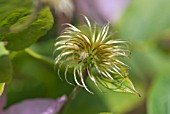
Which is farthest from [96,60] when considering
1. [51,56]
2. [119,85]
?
[51,56]

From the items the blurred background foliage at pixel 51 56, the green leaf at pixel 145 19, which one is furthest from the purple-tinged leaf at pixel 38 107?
the green leaf at pixel 145 19

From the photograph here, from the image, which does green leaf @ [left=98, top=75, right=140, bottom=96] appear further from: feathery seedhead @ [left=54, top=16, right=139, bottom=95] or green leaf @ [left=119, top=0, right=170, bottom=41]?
green leaf @ [left=119, top=0, right=170, bottom=41]

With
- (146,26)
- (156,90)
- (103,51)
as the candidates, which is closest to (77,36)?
(103,51)

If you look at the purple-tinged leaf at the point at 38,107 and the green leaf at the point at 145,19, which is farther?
the green leaf at the point at 145,19

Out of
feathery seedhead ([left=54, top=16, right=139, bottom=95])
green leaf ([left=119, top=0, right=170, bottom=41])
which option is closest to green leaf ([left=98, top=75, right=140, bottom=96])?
feathery seedhead ([left=54, top=16, right=139, bottom=95])

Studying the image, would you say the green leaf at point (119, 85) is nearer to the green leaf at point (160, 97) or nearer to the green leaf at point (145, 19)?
the green leaf at point (160, 97)

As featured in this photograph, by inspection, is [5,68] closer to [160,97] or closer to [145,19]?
[160,97]

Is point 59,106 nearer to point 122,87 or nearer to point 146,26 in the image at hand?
point 122,87
